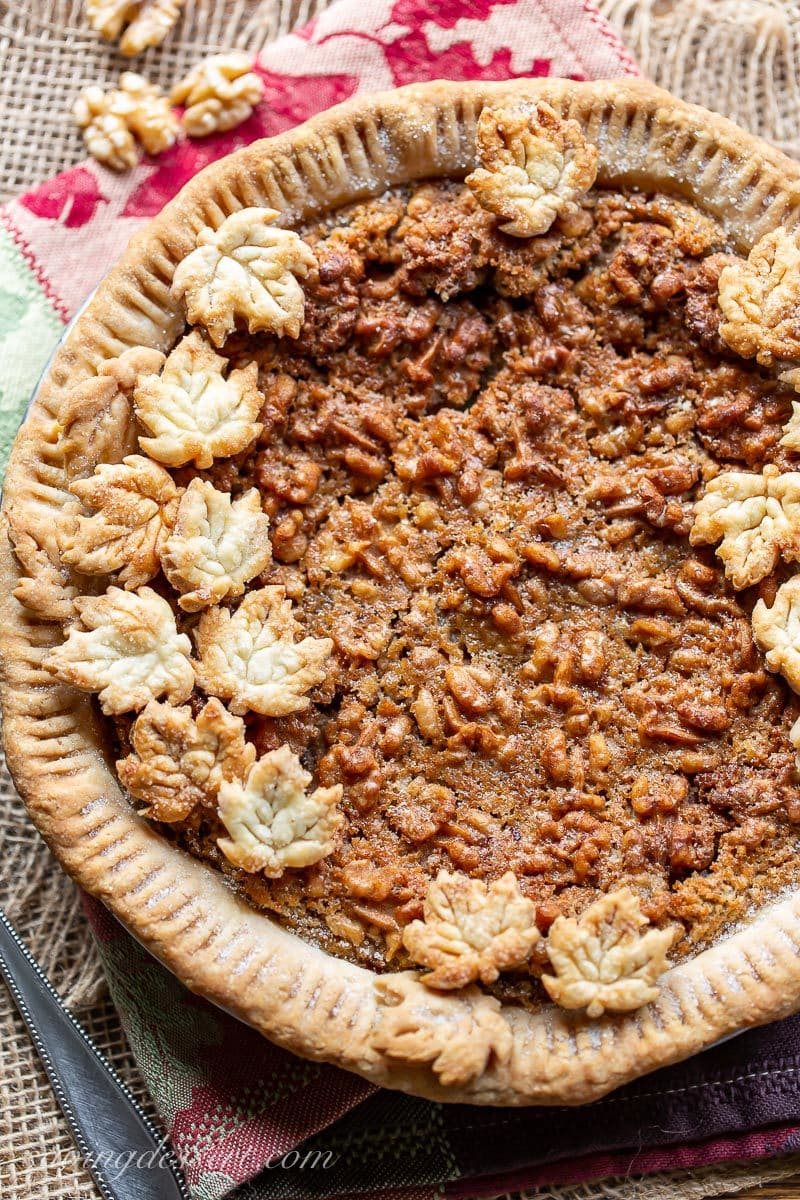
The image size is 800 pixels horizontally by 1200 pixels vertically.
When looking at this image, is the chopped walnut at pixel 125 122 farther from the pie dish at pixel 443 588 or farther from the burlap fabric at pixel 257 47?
the pie dish at pixel 443 588

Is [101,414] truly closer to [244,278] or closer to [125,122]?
[244,278]

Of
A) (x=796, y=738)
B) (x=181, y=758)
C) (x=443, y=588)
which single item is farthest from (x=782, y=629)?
(x=181, y=758)

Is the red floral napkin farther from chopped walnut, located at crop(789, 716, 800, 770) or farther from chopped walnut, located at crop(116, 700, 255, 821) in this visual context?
chopped walnut, located at crop(789, 716, 800, 770)

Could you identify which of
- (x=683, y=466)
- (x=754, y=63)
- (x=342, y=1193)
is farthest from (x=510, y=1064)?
(x=754, y=63)

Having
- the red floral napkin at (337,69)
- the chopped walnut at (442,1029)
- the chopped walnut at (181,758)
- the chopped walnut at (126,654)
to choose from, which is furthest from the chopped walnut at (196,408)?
the chopped walnut at (442,1029)

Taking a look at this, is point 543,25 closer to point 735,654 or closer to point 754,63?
point 754,63

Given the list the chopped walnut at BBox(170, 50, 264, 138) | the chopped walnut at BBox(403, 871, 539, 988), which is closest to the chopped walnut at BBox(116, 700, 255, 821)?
the chopped walnut at BBox(403, 871, 539, 988)
